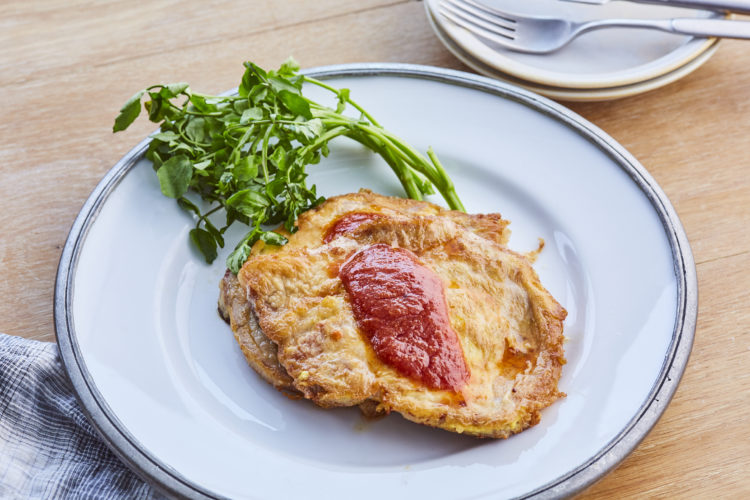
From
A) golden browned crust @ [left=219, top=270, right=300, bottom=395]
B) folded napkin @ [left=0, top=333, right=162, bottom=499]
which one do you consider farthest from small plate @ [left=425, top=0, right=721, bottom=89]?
folded napkin @ [left=0, top=333, right=162, bottom=499]

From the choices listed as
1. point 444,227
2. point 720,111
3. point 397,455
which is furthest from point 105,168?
point 720,111

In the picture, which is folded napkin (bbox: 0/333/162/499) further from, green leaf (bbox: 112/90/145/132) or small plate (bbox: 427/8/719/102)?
small plate (bbox: 427/8/719/102)

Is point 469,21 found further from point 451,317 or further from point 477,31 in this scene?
point 451,317

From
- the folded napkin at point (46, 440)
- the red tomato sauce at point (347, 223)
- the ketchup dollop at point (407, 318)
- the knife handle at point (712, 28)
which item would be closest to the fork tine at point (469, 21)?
the knife handle at point (712, 28)

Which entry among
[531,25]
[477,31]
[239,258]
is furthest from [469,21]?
[239,258]

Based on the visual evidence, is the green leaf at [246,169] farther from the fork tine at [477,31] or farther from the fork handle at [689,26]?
the fork handle at [689,26]
